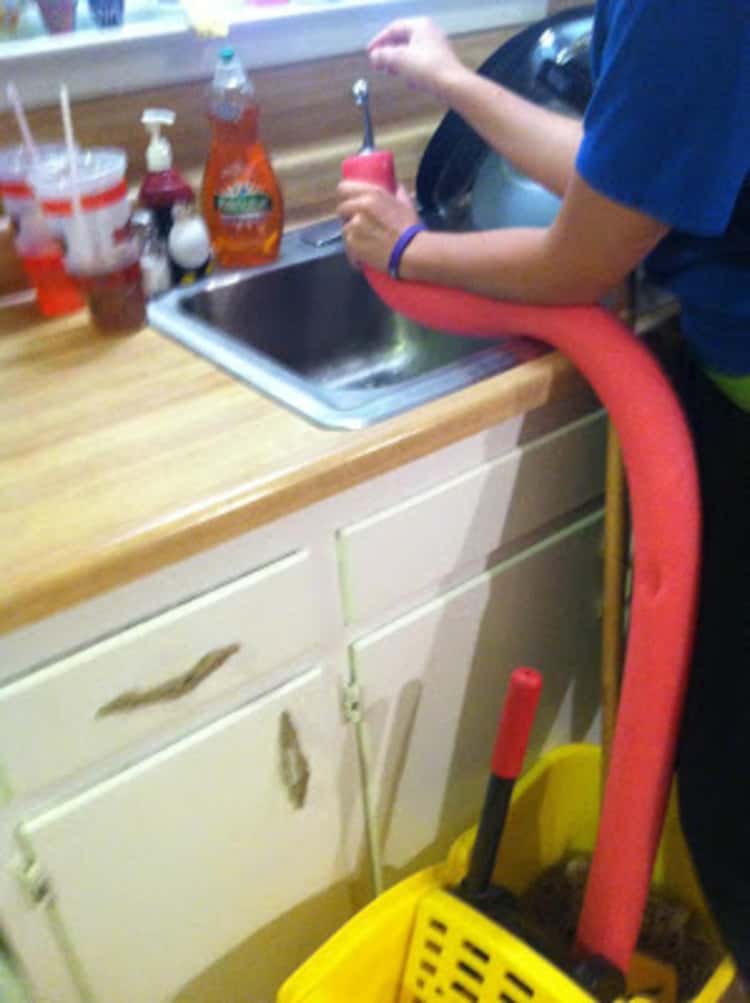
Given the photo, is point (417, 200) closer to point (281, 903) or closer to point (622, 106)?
point (622, 106)

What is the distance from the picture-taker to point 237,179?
3.91 ft

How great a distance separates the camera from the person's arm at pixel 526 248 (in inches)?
30.6

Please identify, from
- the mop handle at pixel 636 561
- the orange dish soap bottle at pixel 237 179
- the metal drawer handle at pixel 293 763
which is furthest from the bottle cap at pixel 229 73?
the metal drawer handle at pixel 293 763

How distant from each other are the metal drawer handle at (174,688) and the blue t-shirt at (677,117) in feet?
1.68

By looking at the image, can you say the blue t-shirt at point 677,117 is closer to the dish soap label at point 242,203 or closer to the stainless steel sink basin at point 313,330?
the stainless steel sink basin at point 313,330

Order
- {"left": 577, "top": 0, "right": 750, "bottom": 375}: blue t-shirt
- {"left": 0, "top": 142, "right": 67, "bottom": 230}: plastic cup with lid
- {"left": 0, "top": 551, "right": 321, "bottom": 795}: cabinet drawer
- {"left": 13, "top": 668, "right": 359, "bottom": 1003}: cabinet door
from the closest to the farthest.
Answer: {"left": 577, "top": 0, "right": 750, "bottom": 375}: blue t-shirt < {"left": 0, "top": 551, "right": 321, "bottom": 795}: cabinet drawer < {"left": 13, "top": 668, "right": 359, "bottom": 1003}: cabinet door < {"left": 0, "top": 142, "right": 67, "bottom": 230}: plastic cup with lid

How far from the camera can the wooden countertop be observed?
735 mm

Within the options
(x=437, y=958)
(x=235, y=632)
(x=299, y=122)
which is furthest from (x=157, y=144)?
(x=437, y=958)

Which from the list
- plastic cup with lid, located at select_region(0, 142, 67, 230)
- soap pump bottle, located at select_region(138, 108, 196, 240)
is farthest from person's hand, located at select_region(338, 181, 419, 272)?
plastic cup with lid, located at select_region(0, 142, 67, 230)

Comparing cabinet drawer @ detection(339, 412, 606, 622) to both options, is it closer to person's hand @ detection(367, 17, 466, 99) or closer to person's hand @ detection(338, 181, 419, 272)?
person's hand @ detection(338, 181, 419, 272)

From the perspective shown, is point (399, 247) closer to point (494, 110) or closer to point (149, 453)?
point (494, 110)

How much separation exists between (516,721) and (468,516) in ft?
0.70

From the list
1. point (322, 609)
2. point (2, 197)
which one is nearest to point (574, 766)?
point (322, 609)

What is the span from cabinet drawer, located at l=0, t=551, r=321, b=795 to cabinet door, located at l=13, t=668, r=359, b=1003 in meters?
0.05
